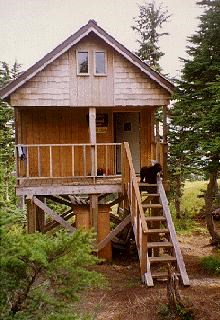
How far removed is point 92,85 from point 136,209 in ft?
17.5

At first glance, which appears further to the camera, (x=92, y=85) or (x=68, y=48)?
(x=92, y=85)

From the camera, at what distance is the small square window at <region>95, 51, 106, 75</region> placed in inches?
565

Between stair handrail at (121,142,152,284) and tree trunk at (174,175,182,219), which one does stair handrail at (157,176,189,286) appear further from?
tree trunk at (174,175,182,219)

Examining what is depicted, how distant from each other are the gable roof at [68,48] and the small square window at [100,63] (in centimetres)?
72

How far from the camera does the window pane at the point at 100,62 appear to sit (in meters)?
14.4

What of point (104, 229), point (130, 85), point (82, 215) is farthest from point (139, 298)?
point (130, 85)

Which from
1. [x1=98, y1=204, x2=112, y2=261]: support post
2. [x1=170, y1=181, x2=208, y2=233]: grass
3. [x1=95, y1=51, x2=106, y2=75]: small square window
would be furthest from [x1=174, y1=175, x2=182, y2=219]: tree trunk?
[x1=95, y1=51, x2=106, y2=75]: small square window

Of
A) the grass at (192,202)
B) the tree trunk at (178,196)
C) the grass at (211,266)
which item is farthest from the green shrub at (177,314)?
the grass at (192,202)

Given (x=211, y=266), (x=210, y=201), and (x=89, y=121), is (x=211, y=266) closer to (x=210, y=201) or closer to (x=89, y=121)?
(x=210, y=201)

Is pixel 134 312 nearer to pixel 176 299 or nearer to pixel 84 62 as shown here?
pixel 176 299

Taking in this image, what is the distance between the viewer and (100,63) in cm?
1440

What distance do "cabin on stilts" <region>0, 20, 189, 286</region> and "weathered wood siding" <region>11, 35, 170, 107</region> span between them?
0.04 metres

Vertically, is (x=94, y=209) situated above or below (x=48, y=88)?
below

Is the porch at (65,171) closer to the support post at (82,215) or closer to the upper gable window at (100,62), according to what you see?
the support post at (82,215)
